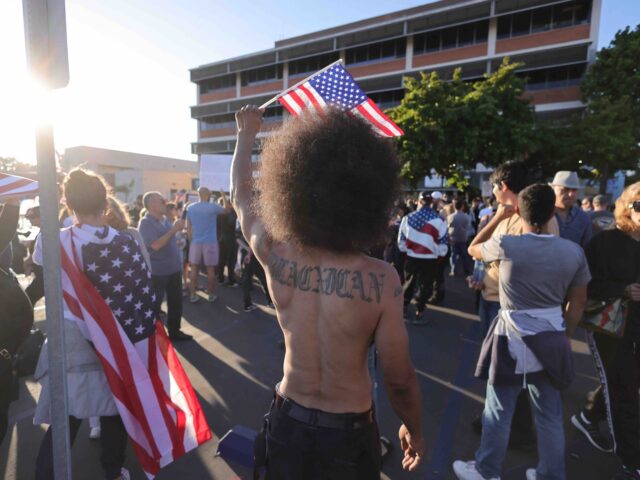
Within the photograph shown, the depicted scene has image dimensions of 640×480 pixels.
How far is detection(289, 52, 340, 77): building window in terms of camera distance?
36.8 m

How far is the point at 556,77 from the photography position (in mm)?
27859

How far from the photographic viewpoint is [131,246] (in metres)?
2.39

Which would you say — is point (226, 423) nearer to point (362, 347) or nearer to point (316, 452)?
point (316, 452)

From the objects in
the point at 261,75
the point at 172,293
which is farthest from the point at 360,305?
the point at 261,75

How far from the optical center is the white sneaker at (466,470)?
249 centimetres

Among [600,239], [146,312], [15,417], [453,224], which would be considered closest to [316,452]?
[146,312]

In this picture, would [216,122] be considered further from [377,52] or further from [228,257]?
[228,257]

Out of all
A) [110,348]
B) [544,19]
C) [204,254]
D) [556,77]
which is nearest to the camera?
[110,348]

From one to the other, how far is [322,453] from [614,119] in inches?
1064

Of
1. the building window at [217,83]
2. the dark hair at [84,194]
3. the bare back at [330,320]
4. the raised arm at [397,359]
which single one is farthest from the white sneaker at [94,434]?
the building window at [217,83]

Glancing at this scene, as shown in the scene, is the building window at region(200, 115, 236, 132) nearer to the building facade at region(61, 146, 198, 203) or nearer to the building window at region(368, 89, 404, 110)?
the building facade at region(61, 146, 198, 203)

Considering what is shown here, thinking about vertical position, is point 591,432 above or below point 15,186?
below

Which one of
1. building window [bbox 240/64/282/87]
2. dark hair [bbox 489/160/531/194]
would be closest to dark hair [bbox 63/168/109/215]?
dark hair [bbox 489/160/531/194]

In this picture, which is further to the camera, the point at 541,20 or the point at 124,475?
the point at 541,20
